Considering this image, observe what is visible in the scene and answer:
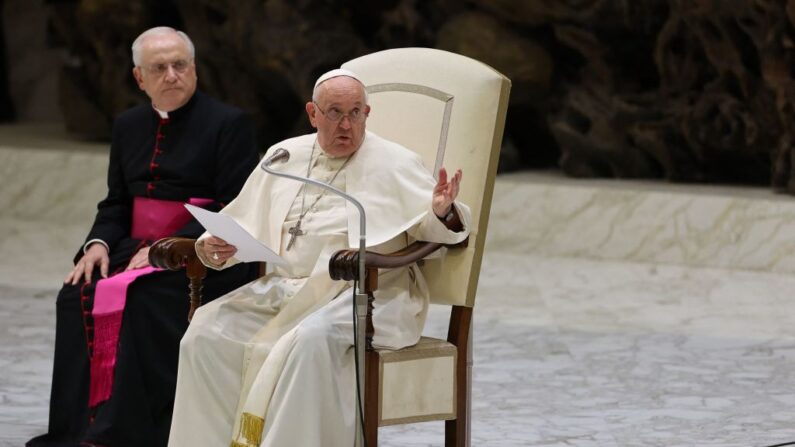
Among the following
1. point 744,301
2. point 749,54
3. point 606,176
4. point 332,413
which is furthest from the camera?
point 606,176

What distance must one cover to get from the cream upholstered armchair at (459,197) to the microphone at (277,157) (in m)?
0.41

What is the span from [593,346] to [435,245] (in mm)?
2641

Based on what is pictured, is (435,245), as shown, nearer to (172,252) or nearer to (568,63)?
(172,252)

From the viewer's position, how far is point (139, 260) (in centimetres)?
575

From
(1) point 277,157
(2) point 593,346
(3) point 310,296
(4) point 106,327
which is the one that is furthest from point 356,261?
(2) point 593,346

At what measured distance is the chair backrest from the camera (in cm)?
504

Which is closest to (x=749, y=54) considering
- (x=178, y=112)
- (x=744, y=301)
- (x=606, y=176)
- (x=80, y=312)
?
(x=606, y=176)

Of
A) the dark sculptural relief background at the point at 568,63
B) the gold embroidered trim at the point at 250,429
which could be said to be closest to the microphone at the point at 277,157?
the gold embroidered trim at the point at 250,429

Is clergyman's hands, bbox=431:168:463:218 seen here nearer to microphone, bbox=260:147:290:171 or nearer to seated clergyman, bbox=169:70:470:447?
seated clergyman, bbox=169:70:470:447

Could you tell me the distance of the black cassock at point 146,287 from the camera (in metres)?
5.54

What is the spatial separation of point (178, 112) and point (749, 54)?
478 centimetres

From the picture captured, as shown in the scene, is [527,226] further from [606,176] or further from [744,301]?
[744,301]

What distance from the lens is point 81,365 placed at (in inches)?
224

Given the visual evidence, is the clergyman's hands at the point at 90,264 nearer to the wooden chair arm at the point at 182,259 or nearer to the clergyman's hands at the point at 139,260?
the clergyman's hands at the point at 139,260
